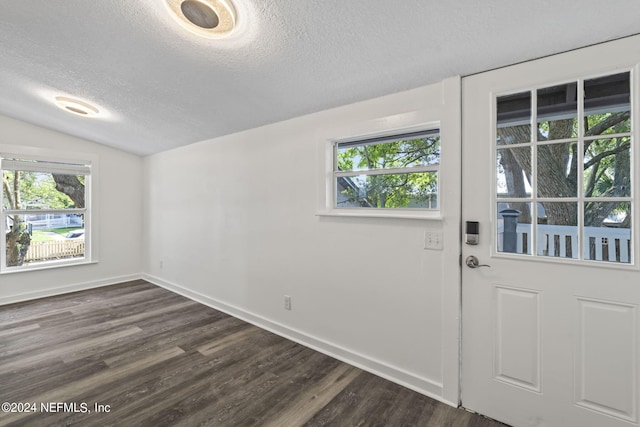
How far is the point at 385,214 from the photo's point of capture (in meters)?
2.20

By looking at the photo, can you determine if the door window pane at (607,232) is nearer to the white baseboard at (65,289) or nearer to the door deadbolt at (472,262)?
the door deadbolt at (472,262)

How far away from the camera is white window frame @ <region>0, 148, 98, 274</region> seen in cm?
383

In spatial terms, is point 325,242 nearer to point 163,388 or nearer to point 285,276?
point 285,276

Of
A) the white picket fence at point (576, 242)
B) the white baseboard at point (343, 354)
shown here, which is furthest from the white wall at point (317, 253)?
the white picket fence at point (576, 242)

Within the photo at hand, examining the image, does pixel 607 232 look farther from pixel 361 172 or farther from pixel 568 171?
pixel 361 172

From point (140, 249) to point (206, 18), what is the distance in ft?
14.9

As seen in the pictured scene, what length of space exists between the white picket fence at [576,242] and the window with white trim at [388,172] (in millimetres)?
585

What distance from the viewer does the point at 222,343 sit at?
2.73m

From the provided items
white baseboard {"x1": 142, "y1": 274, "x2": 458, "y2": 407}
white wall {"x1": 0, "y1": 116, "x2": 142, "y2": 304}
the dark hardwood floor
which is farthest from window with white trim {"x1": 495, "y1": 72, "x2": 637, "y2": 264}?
white wall {"x1": 0, "y1": 116, "x2": 142, "y2": 304}

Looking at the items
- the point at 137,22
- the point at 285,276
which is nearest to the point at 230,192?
the point at 285,276

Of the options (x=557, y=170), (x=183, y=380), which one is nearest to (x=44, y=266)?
(x=183, y=380)

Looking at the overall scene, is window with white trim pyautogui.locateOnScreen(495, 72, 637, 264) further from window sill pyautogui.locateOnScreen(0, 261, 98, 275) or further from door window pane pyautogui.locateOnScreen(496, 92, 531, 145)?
window sill pyautogui.locateOnScreen(0, 261, 98, 275)

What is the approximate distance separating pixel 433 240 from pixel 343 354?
123cm

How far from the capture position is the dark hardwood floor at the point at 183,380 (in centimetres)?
180
